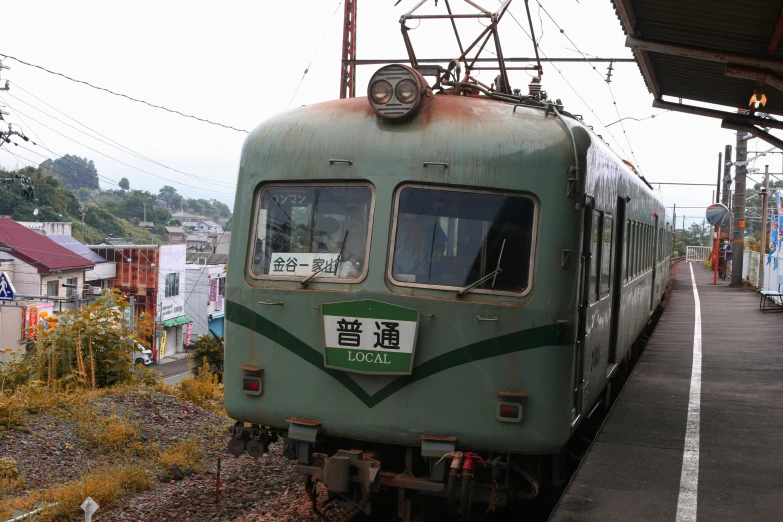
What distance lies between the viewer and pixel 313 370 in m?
5.23

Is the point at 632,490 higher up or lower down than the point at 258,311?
lower down

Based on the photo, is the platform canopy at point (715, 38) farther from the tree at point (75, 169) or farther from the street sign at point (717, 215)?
the tree at point (75, 169)

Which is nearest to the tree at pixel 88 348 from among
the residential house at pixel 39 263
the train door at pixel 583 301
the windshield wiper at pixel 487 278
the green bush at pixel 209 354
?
the windshield wiper at pixel 487 278

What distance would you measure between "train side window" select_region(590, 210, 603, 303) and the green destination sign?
156cm

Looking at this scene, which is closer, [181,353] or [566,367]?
[566,367]

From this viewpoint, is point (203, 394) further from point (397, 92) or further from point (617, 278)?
point (397, 92)

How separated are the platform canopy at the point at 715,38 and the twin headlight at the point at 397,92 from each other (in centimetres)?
317

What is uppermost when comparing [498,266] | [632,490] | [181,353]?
[498,266]

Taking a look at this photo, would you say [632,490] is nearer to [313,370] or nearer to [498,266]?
[498,266]

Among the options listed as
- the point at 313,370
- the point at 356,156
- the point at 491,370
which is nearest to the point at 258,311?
the point at 313,370

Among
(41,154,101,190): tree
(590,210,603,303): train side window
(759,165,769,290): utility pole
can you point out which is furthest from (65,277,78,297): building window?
(41,154,101,190): tree

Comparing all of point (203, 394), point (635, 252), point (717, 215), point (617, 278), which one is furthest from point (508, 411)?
point (717, 215)

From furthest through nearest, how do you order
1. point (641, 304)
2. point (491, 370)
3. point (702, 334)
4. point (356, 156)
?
point (702, 334) → point (641, 304) → point (356, 156) → point (491, 370)

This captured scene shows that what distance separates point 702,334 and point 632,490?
9.98 meters
